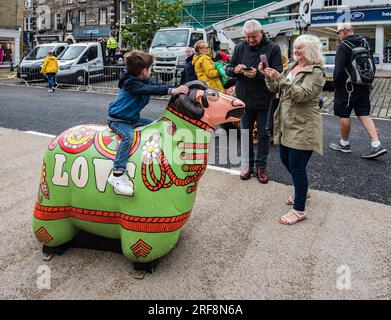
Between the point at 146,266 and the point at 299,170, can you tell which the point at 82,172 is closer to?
the point at 146,266

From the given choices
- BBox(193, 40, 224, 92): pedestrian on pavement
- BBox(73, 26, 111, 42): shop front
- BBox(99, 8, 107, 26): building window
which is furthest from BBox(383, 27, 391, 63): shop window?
BBox(99, 8, 107, 26): building window

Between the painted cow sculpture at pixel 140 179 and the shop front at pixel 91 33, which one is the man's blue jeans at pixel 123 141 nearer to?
the painted cow sculpture at pixel 140 179

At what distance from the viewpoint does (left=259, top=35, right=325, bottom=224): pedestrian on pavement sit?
3.65 m

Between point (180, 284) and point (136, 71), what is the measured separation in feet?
5.46

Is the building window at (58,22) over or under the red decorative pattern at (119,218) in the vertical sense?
over

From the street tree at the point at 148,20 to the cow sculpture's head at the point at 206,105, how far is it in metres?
23.9

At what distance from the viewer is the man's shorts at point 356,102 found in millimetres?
6184

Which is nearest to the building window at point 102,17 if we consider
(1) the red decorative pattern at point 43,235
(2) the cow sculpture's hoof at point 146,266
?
(1) the red decorative pattern at point 43,235

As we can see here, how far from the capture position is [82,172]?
9.75 ft

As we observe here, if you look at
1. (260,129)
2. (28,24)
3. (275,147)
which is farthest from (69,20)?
(260,129)

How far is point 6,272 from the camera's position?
117 inches

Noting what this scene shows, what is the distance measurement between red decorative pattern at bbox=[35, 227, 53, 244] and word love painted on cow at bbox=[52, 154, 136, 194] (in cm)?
41

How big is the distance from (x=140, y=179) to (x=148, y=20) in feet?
81.2
